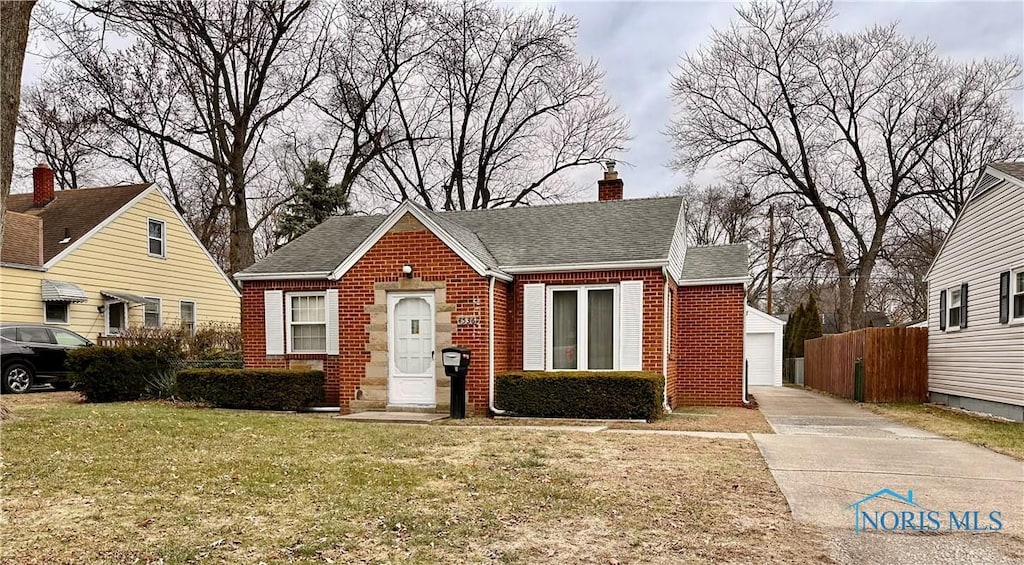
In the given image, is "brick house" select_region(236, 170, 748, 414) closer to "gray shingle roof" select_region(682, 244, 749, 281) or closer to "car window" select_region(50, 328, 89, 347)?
"gray shingle roof" select_region(682, 244, 749, 281)

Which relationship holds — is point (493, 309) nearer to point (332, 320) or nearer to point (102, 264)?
point (332, 320)

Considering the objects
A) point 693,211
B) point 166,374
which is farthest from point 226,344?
point 693,211

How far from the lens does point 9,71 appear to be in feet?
26.6

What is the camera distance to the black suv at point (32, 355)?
14.5m

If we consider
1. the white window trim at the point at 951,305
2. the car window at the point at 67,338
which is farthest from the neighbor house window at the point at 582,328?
the car window at the point at 67,338

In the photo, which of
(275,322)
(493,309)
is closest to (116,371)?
(275,322)

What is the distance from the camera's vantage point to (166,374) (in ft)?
45.6

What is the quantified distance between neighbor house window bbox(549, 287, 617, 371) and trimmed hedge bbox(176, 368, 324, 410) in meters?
4.90

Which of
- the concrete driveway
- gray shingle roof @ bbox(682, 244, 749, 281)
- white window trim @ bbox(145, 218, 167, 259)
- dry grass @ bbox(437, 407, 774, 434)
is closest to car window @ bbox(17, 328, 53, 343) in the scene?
white window trim @ bbox(145, 218, 167, 259)

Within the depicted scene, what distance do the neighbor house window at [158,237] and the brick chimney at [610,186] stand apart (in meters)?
14.2

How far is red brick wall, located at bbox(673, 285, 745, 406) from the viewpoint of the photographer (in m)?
14.4

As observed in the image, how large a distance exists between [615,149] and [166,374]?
21.0 meters

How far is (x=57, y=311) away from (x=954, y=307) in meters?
22.4

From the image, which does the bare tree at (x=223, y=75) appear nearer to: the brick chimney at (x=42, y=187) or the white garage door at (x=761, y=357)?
the brick chimney at (x=42, y=187)
